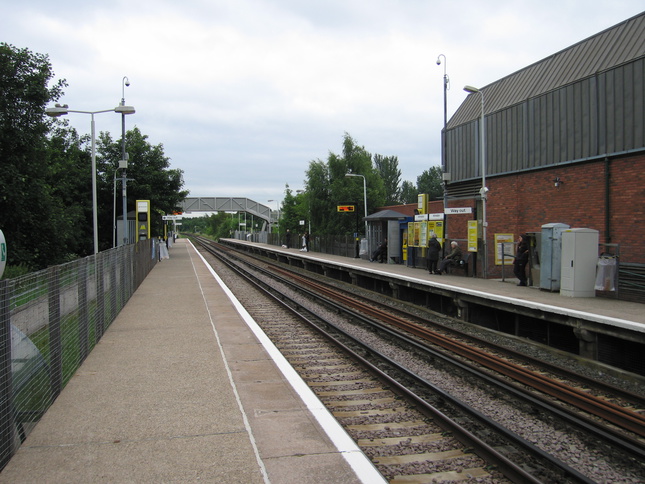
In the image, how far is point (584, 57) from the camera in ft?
52.7

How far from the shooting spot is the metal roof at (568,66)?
14.4 meters

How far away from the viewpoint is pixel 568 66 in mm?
16625

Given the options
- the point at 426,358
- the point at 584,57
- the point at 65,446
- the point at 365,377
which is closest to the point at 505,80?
the point at 584,57

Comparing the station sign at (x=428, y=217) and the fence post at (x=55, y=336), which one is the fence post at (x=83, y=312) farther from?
the station sign at (x=428, y=217)

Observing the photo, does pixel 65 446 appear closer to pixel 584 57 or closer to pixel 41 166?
pixel 584 57

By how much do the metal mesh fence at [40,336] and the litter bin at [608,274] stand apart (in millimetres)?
10054

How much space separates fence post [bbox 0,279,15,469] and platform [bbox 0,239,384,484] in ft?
0.48

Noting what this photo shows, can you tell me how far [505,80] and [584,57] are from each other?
4290mm

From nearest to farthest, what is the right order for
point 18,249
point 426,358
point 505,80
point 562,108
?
1. point 426,358
2. point 562,108
3. point 505,80
4. point 18,249

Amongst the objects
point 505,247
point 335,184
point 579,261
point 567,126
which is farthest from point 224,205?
point 579,261

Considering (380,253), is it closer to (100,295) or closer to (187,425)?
(100,295)

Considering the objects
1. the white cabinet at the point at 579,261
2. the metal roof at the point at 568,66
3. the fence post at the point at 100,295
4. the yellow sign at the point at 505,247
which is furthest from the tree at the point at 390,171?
the fence post at the point at 100,295

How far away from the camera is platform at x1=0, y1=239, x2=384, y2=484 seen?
12.8 feet

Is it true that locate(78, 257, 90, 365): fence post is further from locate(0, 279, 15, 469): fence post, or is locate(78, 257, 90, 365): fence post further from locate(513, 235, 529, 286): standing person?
locate(513, 235, 529, 286): standing person
